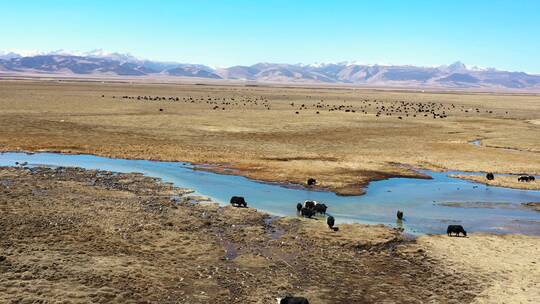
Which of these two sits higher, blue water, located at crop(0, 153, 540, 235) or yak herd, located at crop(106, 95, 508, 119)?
yak herd, located at crop(106, 95, 508, 119)

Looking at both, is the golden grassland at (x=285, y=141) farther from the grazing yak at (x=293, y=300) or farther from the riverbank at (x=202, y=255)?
the grazing yak at (x=293, y=300)

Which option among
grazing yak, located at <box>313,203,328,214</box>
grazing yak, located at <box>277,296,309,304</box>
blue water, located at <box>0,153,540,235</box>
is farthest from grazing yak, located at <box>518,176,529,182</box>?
grazing yak, located at <box>277,296,309,304</box>

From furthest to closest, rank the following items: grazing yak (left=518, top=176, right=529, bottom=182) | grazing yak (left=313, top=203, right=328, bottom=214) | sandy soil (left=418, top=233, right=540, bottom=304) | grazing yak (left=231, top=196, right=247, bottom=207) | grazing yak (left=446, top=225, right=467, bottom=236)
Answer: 1. grazing yak (left=518, top=176, right=529, bottom=182)
2. grazing yak (left=231, top=196, right=247, bottom=207)
3. grazing yak (left=313, top=203, right=328, bottom=214)
4. grazing yak (left=446, top=225, right=467, bottom=236)
5. sandy soil (left=418, top=233, right=540, bottom=304)

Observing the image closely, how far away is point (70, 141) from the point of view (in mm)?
40500

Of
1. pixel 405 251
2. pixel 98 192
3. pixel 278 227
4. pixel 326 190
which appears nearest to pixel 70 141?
pixel 98 192

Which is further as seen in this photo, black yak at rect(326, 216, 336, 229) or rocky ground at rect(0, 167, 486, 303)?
black yak at rect(326, 216, 336, 229)

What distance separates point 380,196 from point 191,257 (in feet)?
45.6

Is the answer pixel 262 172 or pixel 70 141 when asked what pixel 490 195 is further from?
pixel 70 141

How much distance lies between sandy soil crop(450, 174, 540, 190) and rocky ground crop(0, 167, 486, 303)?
551 inches

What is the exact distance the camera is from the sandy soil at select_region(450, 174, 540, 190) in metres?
30.6

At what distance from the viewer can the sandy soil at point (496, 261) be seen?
15.0m


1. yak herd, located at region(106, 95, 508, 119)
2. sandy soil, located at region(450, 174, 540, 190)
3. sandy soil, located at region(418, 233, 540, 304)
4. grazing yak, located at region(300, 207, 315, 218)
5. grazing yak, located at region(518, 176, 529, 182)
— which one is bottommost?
sandy soil, located at region(418, 233, 540, 304)

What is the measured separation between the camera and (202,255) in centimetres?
1716

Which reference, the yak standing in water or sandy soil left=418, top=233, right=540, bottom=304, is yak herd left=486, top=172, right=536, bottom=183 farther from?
the yak standing in water
